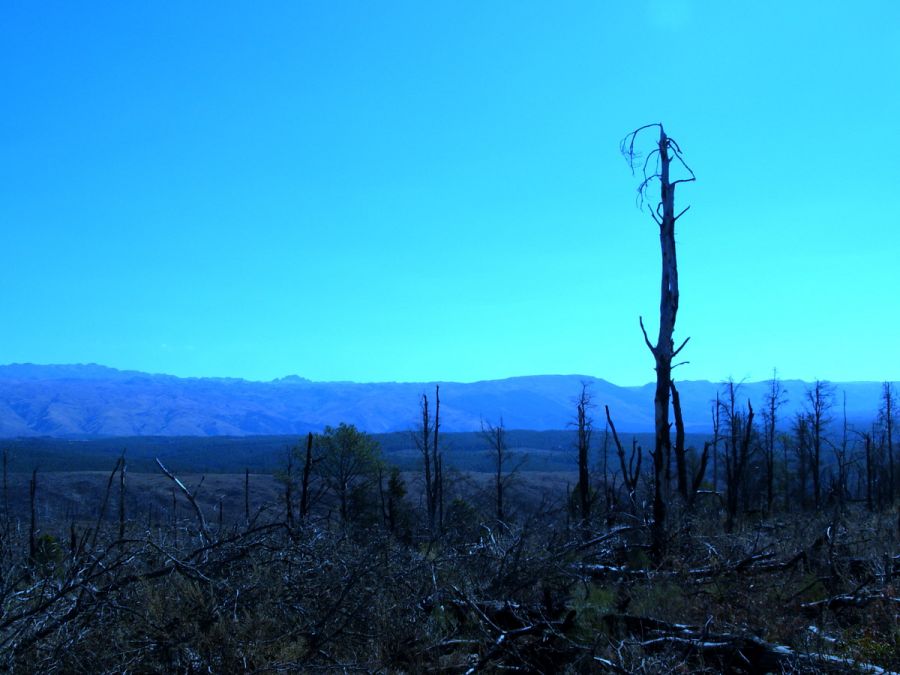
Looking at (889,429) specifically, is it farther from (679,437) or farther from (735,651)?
(735,651)

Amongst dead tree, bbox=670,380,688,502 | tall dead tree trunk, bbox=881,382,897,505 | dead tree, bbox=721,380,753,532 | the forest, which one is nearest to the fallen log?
the forest

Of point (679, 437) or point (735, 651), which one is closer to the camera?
point (735, 651)

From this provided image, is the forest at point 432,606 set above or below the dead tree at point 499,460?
above

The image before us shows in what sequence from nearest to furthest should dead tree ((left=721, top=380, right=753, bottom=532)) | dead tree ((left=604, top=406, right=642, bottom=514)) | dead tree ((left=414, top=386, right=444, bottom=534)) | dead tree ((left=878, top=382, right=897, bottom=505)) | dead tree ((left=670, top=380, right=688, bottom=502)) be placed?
dead tree ((left=604, top=406, right=642, bottom=514)), dead tree ((left=670, top=380, right=688, bottom=502)), dead tree ((left=721, top=380, right=753, bottom=532)), dead tree ((left=414, top=386, right=444, bottom=534)), dead tree ((left=878, top=382, right=897, bottom=505))

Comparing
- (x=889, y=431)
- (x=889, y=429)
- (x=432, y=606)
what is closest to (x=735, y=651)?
(x=432, y=606)

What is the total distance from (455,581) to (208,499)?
77.1 meters

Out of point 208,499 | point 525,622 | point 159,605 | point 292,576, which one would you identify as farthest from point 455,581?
point 208,499

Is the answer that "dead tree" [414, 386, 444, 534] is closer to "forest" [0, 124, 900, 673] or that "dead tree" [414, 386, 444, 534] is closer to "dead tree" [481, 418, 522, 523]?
"dead tree" [481, 418, 522, 523]

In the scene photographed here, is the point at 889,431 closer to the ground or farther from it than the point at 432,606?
closer to the ground

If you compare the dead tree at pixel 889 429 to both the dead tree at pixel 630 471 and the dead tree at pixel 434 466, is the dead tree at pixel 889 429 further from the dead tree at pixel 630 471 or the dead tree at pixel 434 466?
the dead tree at pixel 630 471

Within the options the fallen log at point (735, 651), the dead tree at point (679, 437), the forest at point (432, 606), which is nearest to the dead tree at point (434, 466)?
the dead tree at point (679, 437)

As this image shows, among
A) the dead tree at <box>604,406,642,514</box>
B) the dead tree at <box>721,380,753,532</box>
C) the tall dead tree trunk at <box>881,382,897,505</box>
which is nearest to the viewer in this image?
A: the dead tree at <box>604,406,642,514</box>

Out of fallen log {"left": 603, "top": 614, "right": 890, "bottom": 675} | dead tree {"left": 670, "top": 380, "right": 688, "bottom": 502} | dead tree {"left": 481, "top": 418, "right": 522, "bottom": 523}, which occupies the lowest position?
dead tree {"left": 481, "top": 418, "right": 522, "bottom": 523}

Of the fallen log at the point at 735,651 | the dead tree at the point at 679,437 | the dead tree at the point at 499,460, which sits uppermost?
the dead tree at the point at 679,437
